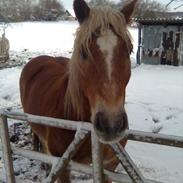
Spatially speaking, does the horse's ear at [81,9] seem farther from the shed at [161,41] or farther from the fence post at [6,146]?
the shed at [161,41]

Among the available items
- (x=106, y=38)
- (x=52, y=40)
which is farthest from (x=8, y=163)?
(x=52, y=40)

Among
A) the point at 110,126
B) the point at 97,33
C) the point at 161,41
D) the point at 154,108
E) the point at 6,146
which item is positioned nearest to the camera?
the point at 110,126

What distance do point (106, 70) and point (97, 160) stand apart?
27.0 inches

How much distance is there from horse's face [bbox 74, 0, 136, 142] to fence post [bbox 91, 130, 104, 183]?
0.23 meters

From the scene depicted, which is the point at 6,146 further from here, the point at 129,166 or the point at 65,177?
the point at 129,166

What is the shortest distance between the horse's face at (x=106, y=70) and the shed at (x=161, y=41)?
1199cm

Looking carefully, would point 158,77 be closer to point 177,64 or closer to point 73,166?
point 177,64

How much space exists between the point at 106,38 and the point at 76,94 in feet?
2.28

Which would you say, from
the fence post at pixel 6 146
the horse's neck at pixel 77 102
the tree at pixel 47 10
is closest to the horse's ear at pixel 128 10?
the horse's neck at pixel 77 102

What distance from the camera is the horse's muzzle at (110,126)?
6.36 feet

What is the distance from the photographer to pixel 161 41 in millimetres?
14531

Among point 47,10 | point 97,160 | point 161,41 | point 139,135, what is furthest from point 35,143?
point 47,10

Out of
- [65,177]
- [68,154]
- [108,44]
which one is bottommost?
[65,177]

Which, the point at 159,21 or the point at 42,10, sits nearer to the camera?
the point at 159,21
